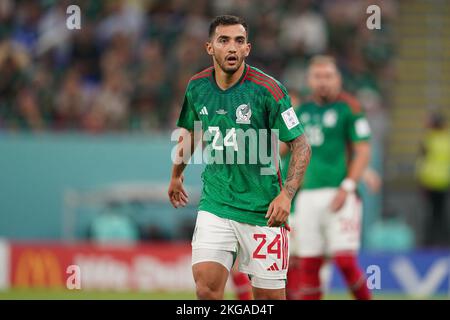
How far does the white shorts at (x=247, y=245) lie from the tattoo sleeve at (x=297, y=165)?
36 cm

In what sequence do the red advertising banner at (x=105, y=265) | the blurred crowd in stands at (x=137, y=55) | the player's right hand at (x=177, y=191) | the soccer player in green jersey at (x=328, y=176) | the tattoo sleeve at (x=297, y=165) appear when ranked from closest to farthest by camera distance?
the tattoo sleeve at (x=297, y=165) → the player's right hand at (x=177, y=191) → the soccer player in green jersey at (x=328, y=176) → the red advertising banner at (x=105, y=265) → the blurred crowd in stands at (x=137, y=55)

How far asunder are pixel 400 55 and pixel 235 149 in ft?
44.1

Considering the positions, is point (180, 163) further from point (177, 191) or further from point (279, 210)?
point (279, 210)

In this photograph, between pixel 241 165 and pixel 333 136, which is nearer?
pixel 241 165

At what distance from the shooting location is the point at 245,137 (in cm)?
704

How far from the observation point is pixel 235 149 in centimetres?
Result: 704

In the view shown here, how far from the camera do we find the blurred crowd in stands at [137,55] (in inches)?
658

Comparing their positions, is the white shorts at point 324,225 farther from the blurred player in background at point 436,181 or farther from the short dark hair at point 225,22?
the blurred player in background at point 436,181

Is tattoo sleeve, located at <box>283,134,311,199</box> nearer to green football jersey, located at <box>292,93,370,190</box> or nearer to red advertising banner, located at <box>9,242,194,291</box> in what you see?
green football jersey, located at <box>292,93,370,190</box>

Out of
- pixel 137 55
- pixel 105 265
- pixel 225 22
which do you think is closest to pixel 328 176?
pixel 225 22

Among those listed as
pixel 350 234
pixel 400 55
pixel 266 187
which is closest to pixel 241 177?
pixel 266 187

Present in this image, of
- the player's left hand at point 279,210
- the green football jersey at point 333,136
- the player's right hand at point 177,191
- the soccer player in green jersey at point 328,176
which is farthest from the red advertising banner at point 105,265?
the player's left hand at point 279,210

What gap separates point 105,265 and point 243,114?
28.4 ft
